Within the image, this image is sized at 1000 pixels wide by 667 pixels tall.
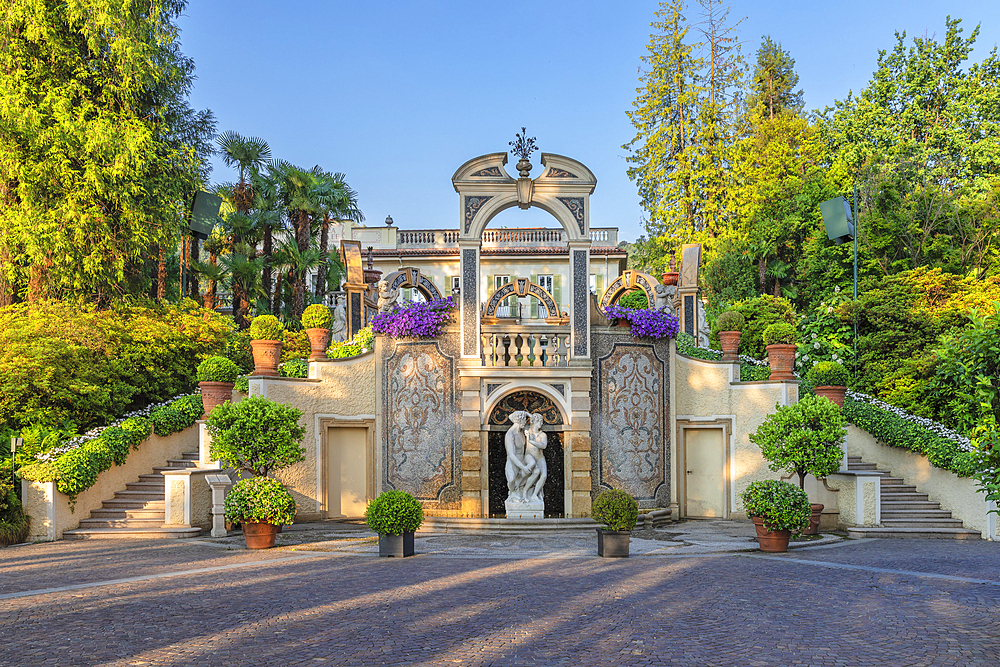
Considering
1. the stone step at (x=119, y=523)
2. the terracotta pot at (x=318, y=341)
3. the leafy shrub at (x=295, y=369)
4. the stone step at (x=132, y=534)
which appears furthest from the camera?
the leafy shrub at (x=295, y=369)

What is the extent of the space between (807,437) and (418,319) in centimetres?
723

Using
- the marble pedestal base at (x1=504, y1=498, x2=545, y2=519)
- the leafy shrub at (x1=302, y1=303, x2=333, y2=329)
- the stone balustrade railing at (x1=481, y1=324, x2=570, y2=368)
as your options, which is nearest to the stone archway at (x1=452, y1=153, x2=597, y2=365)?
the stone balustrade railing at (x1=481, y1=324, x2=570, y2=368)

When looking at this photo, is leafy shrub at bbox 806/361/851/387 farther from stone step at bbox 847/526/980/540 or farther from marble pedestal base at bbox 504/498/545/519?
marble pedestal base at bbox 504/498/545/519

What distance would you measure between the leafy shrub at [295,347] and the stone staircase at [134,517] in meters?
5.92

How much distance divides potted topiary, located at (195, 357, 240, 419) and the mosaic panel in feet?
10.3

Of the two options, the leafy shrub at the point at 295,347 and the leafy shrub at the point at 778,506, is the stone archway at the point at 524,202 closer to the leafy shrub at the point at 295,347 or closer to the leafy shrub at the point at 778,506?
the leafy shrub at the point at 778,506

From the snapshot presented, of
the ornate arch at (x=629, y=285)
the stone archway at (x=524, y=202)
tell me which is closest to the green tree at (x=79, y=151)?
the stone archway at (x=524, y=202)

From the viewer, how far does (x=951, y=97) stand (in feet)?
84.9

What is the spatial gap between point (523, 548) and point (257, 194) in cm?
2016

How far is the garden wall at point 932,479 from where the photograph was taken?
46.0ft

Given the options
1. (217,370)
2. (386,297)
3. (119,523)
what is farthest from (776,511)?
(217,370)

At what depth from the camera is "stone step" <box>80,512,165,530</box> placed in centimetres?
1370

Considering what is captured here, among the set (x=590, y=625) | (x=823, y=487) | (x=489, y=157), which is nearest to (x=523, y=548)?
(x=590, y=625)

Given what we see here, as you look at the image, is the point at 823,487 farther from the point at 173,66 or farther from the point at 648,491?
the point at 173,66
